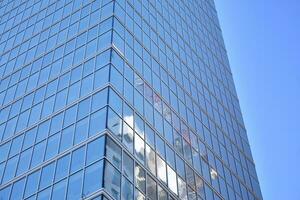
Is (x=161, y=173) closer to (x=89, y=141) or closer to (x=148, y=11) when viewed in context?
(x=89, y=141)

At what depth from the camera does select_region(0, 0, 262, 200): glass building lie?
27.6 m

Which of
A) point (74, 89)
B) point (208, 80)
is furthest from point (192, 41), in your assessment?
point (74, 89)

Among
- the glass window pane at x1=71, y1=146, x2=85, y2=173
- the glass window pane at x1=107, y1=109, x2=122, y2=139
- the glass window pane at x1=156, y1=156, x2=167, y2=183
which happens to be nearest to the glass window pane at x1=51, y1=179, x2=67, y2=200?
the glass window pane at x1=71, y1=146, x2=85, y2=173

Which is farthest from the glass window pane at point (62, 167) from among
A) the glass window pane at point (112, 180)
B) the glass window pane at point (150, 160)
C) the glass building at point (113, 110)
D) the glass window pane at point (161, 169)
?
the glass window pane at point (161, 169)

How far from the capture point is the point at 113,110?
1145 inches

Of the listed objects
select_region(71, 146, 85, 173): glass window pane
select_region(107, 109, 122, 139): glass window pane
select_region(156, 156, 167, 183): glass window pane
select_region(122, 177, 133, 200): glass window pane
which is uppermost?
select_region(107, 109, 122, 139): glass window pane

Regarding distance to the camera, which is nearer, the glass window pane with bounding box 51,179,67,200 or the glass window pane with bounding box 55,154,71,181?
the glass window pane with bounding box 51,179,67,200

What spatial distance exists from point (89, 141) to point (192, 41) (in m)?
26.3

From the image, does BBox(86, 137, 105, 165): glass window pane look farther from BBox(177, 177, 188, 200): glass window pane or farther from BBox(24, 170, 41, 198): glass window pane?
BBox(177, 177, 188, 200): glass window pane

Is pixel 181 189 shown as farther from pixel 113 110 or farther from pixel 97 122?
pixel 97 122

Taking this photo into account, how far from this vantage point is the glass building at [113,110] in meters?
27.6

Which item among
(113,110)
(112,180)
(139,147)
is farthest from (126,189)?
(113,110)

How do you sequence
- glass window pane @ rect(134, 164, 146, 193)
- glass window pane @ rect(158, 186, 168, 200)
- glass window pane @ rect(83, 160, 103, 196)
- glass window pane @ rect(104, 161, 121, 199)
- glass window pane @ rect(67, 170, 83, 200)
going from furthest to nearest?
1. glass window pane @ rect(158, 186, 168, 200)
2. glass window pane @ rect(134, 164, 146, 193)
3. glass window pane @ rect(67, 170, 83, 200)
4. glass window pane @ rect(104, 161, 121, 199)
5. glass window pane @ rect(83, 160, 103, 196)

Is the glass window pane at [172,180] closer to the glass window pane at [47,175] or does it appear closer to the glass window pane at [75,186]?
the glass window pane at [75,186]
